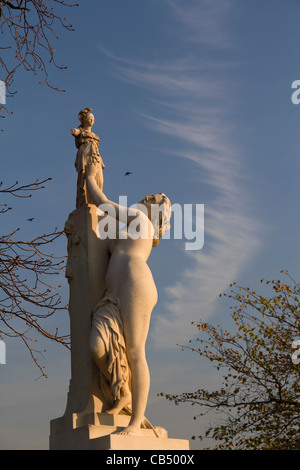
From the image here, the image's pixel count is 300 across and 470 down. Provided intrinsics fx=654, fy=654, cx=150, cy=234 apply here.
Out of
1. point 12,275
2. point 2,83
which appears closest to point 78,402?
point 12,275

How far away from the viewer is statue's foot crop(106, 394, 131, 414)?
6532 mm

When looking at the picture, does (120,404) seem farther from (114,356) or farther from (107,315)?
(107,315)

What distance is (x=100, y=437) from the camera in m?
6.04

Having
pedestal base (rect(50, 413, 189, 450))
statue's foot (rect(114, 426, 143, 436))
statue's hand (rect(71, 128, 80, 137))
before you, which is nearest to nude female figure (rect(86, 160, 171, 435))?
statue's foot (rect(114, 426, 143, 436))

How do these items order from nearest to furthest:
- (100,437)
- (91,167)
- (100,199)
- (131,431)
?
(100,437)
(131,431)
(100,199)
(91,167)

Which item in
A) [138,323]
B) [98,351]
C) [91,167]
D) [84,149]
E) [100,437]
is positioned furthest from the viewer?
[84,149]

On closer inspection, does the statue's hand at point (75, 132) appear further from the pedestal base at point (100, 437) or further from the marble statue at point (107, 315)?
the pedestal base at point (100, 437)

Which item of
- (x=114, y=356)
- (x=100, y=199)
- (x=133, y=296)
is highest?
(x=100, y=199)

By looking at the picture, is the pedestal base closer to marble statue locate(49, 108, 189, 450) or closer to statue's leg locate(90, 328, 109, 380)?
marble statue locate(49, 108, 189, 450)

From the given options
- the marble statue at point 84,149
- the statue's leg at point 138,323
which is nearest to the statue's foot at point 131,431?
the statue's leg at point 138,323

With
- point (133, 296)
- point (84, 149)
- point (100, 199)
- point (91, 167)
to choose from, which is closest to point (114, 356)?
point (133, 296)

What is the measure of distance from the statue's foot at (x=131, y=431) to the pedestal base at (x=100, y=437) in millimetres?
44

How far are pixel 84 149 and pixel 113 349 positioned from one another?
7.87 ft

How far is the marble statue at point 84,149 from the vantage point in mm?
7484
